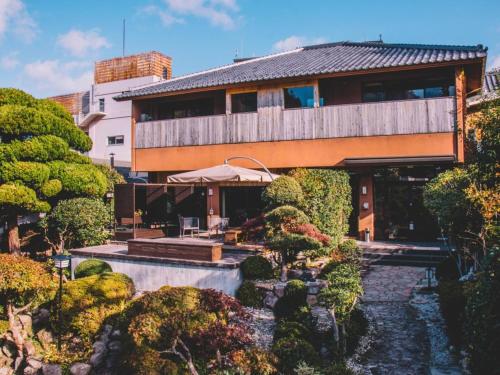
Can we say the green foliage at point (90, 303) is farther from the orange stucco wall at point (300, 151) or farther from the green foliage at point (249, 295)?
the orange stucco wall at point (300, 151)

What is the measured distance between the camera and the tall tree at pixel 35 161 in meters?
13.5

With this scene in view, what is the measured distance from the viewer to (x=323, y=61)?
61.4ft

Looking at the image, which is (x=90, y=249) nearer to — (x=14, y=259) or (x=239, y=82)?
(x=14, y=259)

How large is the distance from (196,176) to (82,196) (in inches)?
184

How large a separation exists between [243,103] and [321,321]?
12.0 m

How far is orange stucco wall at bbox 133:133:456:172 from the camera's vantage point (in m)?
15.5

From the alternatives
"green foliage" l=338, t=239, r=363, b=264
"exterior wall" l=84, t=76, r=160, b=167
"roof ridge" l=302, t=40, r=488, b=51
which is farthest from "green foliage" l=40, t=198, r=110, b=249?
"exterior wall" l=84, t=76, r=160, b=167

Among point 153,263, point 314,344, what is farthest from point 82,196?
point 314,344

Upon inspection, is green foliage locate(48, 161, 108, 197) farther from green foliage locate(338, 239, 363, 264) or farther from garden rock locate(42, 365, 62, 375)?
green foliage locate(338, 239, 363, 264)

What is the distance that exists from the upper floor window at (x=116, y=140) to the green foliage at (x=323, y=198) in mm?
22151

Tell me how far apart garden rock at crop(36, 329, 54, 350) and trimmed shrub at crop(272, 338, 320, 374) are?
17.5ft

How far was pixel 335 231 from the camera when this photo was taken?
14016 mm

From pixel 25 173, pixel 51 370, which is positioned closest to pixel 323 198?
pixel 51 370

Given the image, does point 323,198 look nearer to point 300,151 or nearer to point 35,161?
point 300,151
